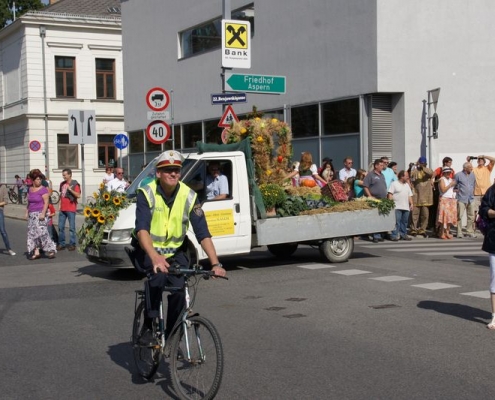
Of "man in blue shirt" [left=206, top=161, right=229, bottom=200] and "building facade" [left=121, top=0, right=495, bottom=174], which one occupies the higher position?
"building facade" [left=121, top=0, right=495, bottom=174]

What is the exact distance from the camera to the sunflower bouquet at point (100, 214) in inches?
484

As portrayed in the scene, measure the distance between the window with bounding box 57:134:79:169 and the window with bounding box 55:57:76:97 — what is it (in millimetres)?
2883

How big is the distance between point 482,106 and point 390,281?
12.3m

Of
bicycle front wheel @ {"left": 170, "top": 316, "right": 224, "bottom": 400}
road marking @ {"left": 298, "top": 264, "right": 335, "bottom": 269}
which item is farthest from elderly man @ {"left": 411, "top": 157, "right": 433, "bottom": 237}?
bicycle front wheel @ {"left": 170, "top": 316, "right": 224, "bottom": 400}

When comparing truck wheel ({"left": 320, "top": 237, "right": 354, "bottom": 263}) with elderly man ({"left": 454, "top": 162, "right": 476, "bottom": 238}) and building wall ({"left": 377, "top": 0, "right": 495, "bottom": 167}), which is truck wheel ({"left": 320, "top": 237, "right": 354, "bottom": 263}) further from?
building wall ({"left": 377, "top": 0, "right": 495, "bottom": 167})

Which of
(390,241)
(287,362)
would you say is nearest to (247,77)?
(390,241)

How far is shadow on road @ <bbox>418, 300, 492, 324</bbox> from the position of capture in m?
8.92

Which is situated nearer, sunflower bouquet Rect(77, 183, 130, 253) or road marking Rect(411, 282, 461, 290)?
road marking Rect(411, 282, 461, 290)

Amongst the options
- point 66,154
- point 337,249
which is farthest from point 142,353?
point 66,154

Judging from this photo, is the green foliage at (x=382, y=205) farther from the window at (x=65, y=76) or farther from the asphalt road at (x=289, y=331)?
the window at (x=65, y=76)

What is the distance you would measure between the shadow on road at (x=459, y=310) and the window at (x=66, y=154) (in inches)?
1662

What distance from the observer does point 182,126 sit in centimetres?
3164

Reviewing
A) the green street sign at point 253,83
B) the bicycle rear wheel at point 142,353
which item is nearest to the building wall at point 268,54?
the green street sign at point 253,83

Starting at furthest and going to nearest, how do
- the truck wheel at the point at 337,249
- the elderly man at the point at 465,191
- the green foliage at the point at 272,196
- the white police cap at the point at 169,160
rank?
the elderly man at the point at 465,191 < the truck wheel at the point at 337,249 < the green foliage at the point at 272,196 < the white police cap at the point at 169,160
